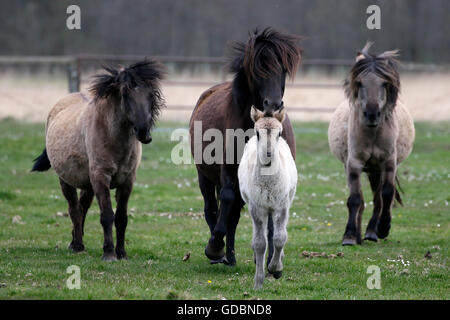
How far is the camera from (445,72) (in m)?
27.9

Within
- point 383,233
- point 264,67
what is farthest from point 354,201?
point 264,67

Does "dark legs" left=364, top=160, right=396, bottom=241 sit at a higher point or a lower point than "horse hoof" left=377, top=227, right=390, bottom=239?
higher

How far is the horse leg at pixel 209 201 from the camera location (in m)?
8.63

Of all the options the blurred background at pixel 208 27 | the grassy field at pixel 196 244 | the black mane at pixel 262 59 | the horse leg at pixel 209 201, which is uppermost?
the blurred background at pixel 208 27

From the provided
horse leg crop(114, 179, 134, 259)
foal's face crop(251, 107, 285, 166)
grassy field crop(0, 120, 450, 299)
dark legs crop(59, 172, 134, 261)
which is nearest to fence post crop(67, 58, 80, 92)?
grassy field crop(0, 120, 450, 299)

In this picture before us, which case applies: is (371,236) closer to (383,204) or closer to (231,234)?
(383,204)

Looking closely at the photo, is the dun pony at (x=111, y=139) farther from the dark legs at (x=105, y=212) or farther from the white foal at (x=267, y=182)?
the white foal at (x=267, y=182)

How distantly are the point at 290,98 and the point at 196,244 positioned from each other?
17.8m

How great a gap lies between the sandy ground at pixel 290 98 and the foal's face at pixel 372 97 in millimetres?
15360

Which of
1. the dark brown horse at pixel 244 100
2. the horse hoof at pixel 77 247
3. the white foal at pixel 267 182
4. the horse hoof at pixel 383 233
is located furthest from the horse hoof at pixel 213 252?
the horse hoof at pixel 383 233

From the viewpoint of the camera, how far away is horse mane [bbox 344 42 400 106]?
9.34m

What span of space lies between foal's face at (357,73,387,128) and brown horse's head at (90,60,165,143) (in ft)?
9.39

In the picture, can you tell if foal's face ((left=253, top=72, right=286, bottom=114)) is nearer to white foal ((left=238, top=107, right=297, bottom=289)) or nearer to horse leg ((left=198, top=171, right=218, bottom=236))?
white foal ((left=238, top=107, right=297, bottom=289))

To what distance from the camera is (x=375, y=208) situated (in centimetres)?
1011
